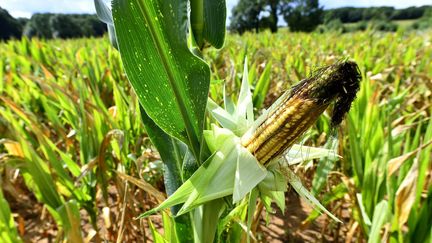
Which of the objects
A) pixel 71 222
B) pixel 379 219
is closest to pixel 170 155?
pixel 71 222

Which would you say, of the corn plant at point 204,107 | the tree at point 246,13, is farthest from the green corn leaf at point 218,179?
the tree at point 246,13

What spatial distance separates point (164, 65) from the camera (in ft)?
0.99

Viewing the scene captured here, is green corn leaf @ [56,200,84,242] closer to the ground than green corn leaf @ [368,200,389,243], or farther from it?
farther from it

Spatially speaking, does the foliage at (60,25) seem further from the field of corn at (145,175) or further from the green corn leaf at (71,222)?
the green corn leaf at (71,222)

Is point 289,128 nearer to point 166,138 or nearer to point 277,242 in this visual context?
point 166,138

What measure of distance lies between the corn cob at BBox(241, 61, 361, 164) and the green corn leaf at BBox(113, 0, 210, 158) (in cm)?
6

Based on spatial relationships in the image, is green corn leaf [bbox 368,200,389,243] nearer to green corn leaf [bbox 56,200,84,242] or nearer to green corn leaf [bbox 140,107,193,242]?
green corn leaf [bbox 140,107,193,242]

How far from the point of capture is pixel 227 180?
0.29 metres

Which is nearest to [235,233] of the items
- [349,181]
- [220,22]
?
[220,22]

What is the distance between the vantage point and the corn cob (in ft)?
0.92

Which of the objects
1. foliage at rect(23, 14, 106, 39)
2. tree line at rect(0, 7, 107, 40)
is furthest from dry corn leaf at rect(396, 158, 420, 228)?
foliage at rect(23, 14, 106, 39)

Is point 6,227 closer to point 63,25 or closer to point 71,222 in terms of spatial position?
point 71,222

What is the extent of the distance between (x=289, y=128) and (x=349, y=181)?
690 mm

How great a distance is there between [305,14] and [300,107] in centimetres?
2862
